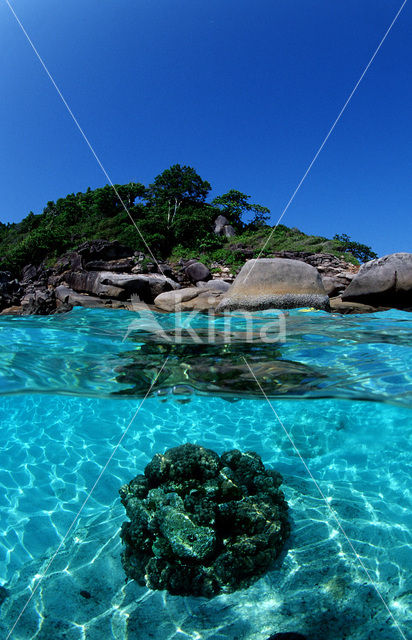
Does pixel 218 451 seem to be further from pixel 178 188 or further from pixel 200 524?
pixel 178 188

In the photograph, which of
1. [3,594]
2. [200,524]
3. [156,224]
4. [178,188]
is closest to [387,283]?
[200,524]

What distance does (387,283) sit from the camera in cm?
1237

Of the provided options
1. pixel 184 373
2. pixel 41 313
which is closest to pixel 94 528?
pixel 184 373

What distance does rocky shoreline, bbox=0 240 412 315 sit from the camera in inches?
489

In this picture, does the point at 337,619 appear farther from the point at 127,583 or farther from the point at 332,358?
the point at 332,358

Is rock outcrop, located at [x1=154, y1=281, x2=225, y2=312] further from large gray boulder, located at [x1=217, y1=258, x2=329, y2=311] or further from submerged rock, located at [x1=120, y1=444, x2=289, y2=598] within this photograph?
submerged rock, located at [x1=120, y1=444, x2=289, y2=598]

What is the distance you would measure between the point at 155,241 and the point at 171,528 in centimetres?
2771

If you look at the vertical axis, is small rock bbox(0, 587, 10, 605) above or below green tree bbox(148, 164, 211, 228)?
below

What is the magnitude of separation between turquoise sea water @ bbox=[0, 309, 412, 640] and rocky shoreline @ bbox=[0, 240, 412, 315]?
2.98m

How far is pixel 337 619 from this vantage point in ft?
8.17

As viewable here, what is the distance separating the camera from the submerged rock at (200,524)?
2.79 metres

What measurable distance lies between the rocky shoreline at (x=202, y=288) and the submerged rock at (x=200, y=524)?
916 cm

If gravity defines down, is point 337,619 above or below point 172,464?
below

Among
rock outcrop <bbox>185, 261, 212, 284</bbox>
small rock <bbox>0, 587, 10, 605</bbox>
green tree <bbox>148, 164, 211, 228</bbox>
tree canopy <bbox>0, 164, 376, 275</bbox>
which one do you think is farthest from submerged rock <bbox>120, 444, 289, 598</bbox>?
green tree <bbox>148, 164, 211, 228</bbox>
